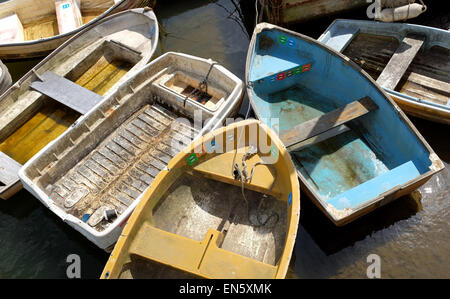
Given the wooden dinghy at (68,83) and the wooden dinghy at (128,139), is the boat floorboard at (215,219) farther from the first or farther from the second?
the wooden dinghy at (68,83)

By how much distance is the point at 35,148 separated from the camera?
7699 millimetres

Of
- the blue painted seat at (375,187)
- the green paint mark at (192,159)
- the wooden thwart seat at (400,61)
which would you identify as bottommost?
the blue painted seat at (375,187)

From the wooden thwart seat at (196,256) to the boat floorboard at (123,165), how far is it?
4.40 ft

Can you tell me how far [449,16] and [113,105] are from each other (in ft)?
33.3

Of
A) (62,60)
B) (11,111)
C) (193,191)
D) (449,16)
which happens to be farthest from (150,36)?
(449,16)

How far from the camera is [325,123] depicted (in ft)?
22.5

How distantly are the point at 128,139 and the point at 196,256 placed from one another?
3471mm

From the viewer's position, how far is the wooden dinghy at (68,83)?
25.3 ft

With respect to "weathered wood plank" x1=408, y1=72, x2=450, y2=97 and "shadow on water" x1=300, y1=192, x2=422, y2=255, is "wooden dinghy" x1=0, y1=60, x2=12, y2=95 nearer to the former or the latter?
"shadow on water" x1=300, y1=192, x2=422, y2=255

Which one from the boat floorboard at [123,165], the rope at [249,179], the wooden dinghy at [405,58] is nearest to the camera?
the rope at [249,179]

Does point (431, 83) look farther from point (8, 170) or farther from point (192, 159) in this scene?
point (8, 170)

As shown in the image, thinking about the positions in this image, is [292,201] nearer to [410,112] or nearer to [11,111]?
[410,112]

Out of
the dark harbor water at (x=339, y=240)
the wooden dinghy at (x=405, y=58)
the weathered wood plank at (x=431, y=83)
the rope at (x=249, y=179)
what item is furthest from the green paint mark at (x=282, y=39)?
the dark harbor water at (x=339, y=240)

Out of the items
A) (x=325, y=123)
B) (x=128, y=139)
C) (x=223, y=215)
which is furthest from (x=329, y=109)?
(x=128, y=139)
